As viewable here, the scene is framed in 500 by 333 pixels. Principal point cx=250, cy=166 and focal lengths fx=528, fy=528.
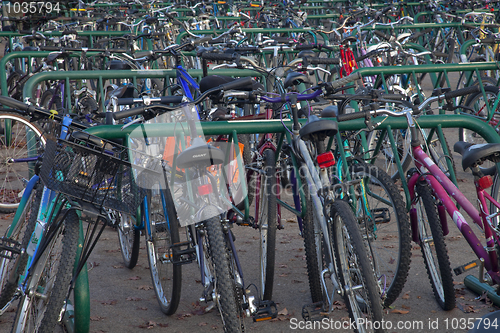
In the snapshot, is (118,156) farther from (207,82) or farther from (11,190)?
(11,190)

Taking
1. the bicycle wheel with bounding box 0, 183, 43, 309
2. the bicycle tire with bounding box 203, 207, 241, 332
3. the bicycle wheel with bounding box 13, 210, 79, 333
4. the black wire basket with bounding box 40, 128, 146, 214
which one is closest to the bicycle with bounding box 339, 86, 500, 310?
the bicycle tire with bounding box 203, 207, 241, 332

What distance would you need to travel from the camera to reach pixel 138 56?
5.51 meters

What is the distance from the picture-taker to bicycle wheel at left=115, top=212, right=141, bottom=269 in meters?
4.41

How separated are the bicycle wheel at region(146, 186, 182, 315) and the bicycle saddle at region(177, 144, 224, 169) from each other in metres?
0.43

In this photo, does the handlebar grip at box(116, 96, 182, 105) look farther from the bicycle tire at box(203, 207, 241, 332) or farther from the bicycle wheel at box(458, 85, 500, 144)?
the bicycle wheel at box(458, 85, 500, 144)

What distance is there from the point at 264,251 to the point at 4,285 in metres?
1.78

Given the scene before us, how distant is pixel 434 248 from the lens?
378 cm

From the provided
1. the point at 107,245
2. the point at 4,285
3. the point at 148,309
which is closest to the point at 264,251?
the point at 148,309

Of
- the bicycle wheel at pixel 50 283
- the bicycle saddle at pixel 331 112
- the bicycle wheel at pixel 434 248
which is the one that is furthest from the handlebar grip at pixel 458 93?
the bicycle wheel at pixel 50 283

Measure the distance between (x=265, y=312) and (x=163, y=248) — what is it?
0.83m

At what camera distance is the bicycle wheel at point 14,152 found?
5.59 meters

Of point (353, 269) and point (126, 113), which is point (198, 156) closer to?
point (126, 113)

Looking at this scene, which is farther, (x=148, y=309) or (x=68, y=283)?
(x=148, y=309)

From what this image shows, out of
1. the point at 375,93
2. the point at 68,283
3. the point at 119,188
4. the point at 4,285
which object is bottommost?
the point at 4,285
